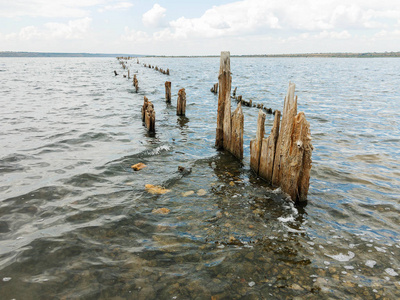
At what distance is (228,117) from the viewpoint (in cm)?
917

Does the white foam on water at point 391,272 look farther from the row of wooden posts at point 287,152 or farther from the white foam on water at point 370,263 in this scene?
the row of wooden posts at point 287,152

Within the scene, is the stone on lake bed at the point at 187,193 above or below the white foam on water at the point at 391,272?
below

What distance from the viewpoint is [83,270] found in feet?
13.6

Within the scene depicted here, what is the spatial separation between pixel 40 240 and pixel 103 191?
2129 millimetres

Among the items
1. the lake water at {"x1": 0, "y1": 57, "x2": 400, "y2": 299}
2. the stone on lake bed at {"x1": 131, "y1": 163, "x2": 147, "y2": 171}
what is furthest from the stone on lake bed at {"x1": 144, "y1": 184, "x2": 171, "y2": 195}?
the stone on lake bed at {"x1": 131, "y1": 163, "x2": 147, "y2": 171}

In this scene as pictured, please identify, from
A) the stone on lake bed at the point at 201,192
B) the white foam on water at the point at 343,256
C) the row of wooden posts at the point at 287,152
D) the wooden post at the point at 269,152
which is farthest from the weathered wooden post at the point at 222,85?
the white foam on water at the point at 343,256

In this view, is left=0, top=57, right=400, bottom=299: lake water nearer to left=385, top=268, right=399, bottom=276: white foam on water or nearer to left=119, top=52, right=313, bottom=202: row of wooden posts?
left=385, top=268, right=399, bottom=276: white foam on water

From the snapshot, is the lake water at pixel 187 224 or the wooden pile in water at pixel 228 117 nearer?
the lake water at pixel 187 224

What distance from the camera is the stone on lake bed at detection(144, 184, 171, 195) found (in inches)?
269

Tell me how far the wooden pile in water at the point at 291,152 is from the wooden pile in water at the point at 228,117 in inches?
68.1

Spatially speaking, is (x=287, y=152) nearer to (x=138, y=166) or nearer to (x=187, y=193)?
(x=187, y=193)

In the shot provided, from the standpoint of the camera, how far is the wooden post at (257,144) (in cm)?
736

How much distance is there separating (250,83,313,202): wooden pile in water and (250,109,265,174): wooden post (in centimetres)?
30

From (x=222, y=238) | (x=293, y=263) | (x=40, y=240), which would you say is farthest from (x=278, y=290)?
(x=40, y=240)
